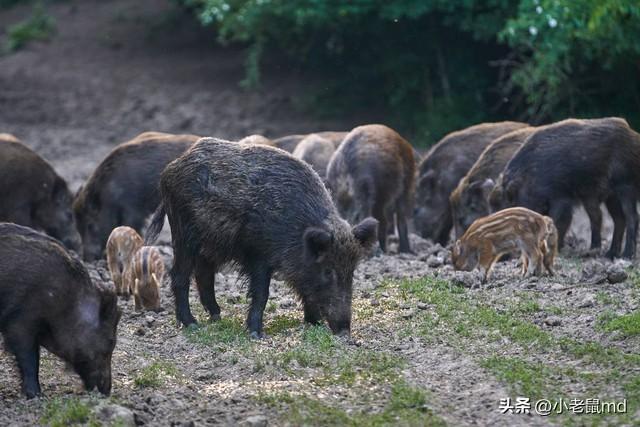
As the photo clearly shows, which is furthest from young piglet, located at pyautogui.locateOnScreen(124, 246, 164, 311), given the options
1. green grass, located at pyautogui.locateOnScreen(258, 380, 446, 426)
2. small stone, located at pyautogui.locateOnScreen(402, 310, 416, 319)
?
green grass, located at pyautogui.locateOnScreen(258, 380, 446, 426)

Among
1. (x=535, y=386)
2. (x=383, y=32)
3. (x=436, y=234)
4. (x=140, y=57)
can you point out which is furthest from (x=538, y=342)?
(x=140, y=57)

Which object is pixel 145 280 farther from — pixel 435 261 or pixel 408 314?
pixel 435 261

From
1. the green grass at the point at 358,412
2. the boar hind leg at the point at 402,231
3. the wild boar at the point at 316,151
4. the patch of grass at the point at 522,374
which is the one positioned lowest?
the boar hind leg at the point at 402,231

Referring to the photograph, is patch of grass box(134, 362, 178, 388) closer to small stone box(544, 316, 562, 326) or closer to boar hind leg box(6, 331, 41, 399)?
boar hind leg box(6, 331, 41, 399)

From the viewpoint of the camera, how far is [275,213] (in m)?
9.13

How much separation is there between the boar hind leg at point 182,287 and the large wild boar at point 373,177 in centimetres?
377

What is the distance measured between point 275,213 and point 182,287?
1.04m

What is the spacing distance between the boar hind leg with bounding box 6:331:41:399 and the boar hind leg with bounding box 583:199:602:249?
6.51 metres

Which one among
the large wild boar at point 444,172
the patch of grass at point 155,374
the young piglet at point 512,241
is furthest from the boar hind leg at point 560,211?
the patch of grass at point 155,374

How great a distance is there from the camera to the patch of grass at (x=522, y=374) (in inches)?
292

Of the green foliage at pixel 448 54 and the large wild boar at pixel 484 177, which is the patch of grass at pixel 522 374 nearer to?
the large wild boar at pixel 484 177

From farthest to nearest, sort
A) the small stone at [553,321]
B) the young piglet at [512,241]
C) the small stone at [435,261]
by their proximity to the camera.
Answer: the small stone at [435,261], the young piglet at [512,241], the small stone at [553,321]

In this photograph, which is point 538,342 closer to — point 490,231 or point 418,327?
point 418,327

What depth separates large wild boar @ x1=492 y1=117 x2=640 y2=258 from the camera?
39.7 feet
